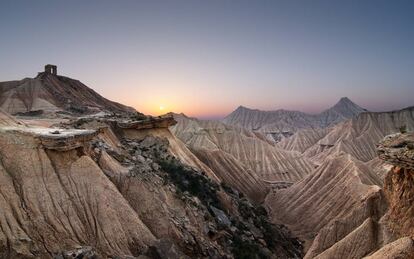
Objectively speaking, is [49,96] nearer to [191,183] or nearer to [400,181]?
[191,183]

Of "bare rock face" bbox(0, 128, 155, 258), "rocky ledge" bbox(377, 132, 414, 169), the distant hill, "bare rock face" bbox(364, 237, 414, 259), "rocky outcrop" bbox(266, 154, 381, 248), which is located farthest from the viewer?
the distant hill

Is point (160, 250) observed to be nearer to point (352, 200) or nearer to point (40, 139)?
point (40, 139)

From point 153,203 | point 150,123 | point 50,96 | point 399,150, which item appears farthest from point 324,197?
point 50,96

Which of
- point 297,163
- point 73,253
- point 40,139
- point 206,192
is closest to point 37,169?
point 40,139

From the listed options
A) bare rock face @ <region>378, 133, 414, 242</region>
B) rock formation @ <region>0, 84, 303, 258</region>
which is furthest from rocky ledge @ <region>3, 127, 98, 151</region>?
bare rock face @ <region>378, 133, 414, 242</region>

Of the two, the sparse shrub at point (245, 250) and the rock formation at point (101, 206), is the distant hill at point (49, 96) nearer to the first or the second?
the rock formation at point (101, 206)

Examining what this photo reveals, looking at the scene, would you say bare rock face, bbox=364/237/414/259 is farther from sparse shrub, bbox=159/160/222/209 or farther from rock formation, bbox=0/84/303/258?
sparse shrub, bbox=159/160/222/209

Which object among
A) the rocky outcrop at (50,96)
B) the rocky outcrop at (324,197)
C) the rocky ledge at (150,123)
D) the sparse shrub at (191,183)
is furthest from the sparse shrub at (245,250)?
the rocky outcrop at (50,96)

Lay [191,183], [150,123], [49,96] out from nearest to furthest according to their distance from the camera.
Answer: [191,183] → [150,123] → [49,96]
